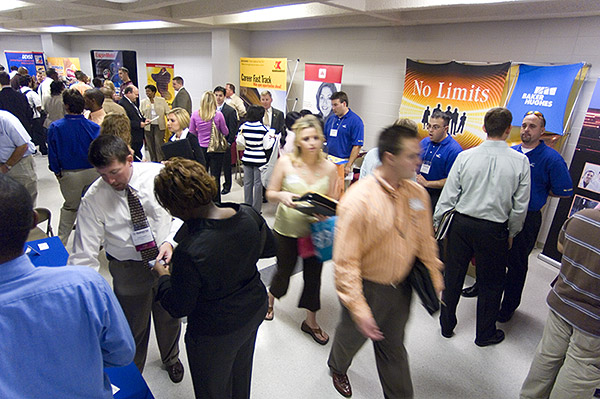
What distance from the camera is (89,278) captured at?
935 mm

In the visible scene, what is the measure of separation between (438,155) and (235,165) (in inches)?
182

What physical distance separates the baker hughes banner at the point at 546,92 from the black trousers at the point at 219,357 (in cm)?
400

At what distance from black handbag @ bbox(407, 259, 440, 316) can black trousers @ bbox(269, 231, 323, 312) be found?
32.9 inches

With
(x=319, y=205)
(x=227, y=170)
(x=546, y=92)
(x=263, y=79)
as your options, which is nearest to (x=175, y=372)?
(x=319, y=205)

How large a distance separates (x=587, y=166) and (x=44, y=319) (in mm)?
4731

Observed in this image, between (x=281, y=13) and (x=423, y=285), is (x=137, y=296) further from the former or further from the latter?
(x=281, y=13)

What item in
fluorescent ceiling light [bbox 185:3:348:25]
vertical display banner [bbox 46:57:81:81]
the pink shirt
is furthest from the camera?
vertical display banner [bbox 46:57:81:81]

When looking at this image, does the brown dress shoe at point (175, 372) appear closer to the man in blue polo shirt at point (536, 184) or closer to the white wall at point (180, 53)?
the man in blue polo shirt at point (536, 184)

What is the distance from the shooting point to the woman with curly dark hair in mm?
1259

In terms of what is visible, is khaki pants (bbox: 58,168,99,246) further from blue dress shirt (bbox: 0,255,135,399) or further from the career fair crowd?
blue dress shirt (bbox: 0,255,135,399)

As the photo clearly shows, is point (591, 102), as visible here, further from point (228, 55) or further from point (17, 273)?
point (228, 55)

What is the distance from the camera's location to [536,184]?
8.84 feet

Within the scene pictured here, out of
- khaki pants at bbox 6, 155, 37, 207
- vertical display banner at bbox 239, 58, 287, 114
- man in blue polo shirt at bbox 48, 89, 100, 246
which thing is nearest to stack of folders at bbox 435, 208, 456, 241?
man in blue polo shirt at bbox 48, 89, 100, 246

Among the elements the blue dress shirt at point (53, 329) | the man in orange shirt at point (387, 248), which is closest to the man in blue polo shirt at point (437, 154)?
the man in orange shirt at point (387, 248)
